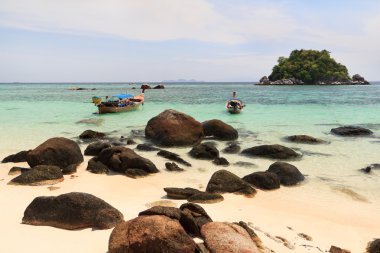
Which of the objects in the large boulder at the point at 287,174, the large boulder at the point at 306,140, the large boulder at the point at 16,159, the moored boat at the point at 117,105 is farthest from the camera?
the moored boat at the point at 117,105

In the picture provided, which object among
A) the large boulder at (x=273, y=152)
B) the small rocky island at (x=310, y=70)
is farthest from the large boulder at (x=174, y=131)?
the small rocky island at (x=310, y=70)

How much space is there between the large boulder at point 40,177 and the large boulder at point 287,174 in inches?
256

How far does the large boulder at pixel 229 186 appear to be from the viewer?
8539mm

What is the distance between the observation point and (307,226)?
6770mm

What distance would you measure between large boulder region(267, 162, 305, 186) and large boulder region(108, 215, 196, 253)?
217 inches

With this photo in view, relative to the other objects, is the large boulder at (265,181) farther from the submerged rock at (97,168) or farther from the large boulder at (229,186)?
the submerged rock at (97,168)

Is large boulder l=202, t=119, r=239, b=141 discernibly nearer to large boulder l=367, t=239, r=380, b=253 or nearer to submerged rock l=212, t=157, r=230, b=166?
submerged rock l=212, t=157, r=230, b=166

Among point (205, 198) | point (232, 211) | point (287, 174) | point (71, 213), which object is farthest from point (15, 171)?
point (287, 174)

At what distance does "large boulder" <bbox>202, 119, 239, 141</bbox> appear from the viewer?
53.3 ft

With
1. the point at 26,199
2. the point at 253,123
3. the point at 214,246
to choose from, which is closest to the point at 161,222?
the point at 214,246

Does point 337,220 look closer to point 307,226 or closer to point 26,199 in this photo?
point 307,226

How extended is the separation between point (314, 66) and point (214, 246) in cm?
12147

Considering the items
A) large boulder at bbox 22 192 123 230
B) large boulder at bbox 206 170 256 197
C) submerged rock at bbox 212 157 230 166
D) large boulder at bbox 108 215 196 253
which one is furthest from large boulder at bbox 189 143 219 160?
large boulder at bbox 108 215 196 253

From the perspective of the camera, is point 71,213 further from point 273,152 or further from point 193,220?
point 273,152
